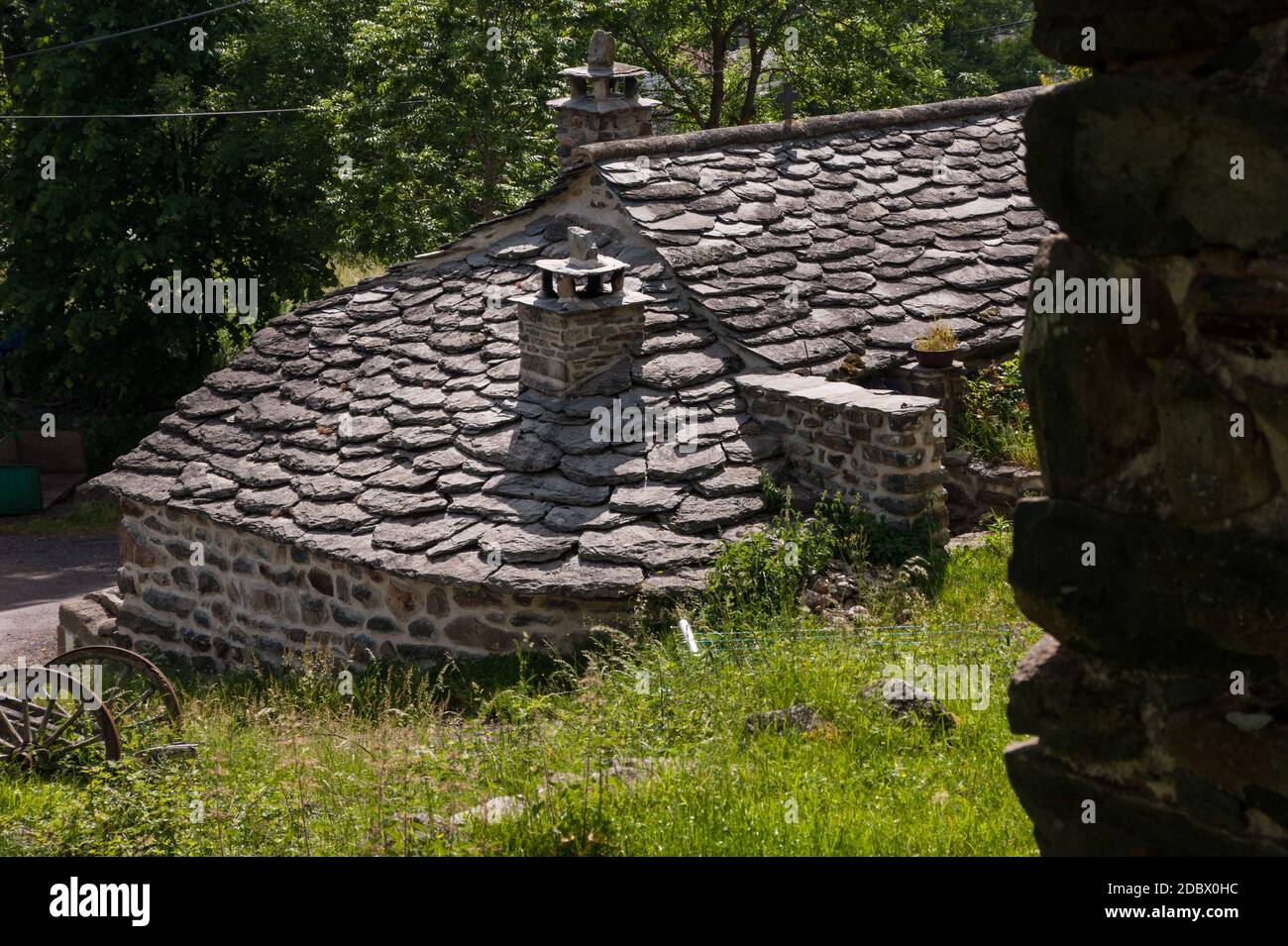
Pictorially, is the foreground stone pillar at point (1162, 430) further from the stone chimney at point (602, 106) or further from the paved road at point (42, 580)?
the paved road at point (42, 580)

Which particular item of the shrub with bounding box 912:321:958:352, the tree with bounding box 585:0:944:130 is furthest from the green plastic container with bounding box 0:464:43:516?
the shrub with bounding box 912:321:958:352

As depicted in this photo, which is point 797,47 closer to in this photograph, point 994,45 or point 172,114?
point 172,114

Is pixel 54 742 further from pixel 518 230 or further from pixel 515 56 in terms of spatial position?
pixel 515 56

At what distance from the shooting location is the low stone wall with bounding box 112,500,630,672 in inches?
350

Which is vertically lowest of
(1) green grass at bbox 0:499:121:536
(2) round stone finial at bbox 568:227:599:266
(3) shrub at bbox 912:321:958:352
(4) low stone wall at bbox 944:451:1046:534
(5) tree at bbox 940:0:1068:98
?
(1) green grass at bbox 0:499:121:536

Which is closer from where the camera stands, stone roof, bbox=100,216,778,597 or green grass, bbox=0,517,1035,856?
green grass, bbox=0,517,1035,856

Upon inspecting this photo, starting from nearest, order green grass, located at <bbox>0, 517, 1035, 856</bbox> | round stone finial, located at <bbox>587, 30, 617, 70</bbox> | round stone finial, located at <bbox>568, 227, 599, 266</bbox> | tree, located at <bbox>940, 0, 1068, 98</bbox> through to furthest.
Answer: green grass, located at <bbox>0, 517, 1035, 856</bbox> → round stone finial, located at <bbox>568, 227, 599, 266</bbox> → round stone finial, located at <bbox>587, 30, 617, 70</bbox> → tree, located at <bbox>940, 0, 1068, 98</bbox>

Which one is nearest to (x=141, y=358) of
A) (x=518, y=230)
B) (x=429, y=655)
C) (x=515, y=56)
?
(x=515, y=56)

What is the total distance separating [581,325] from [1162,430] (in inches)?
288

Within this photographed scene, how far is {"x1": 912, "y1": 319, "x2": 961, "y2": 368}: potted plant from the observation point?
10508mm

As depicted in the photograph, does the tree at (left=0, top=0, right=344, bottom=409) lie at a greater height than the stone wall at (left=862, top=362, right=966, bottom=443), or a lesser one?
greater

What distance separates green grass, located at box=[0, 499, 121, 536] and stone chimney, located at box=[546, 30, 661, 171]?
31.2ft

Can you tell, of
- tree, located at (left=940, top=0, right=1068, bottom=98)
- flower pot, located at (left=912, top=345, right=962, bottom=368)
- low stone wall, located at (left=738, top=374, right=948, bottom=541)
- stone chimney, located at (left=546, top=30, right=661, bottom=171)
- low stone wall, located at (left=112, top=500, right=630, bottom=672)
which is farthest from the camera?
tree, located at (left=940, top=0, right=1068, bottom=98)

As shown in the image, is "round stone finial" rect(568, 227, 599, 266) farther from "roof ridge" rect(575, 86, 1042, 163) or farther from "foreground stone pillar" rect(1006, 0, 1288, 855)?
"foreground stone pillar" rect(1006, 0, 1288, 855)
